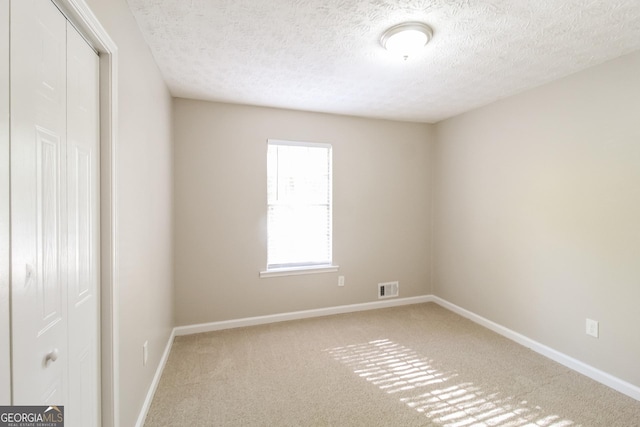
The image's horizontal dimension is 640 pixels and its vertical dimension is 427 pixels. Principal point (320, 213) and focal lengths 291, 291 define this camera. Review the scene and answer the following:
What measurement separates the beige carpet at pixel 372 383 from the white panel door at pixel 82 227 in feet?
2.94

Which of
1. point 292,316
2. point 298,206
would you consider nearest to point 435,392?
point 292,316

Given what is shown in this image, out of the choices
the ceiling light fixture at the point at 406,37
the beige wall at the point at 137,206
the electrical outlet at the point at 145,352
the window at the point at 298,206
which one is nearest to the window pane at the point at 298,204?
the window at the point at 298,206

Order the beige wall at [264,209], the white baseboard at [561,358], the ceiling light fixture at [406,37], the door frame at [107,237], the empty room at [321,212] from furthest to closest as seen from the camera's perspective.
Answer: the beige wall at [264,209] < the white baseboard at [561,358] < the ceiling light fixture at [406,37] < the door frame at [107,237] < the empty room at [321,212]

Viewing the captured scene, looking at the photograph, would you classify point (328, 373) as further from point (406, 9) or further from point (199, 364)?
point (406, 9)

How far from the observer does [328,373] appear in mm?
2432

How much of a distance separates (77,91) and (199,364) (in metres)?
2.28

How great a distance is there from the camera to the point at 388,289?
399 centimetres

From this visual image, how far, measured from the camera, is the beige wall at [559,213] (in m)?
2.19

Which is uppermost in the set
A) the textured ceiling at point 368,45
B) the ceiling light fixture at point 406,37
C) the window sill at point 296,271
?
the textured ceiling at point 368,45

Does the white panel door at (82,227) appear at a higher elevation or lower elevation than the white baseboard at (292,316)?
higher

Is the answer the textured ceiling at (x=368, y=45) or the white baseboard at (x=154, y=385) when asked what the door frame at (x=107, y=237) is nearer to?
the white baseboard at (x=154, y=385)

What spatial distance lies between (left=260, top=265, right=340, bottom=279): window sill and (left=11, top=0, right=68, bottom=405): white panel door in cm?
238

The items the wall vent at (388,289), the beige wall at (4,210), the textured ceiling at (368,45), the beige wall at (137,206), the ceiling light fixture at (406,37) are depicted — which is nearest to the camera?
the beige wall at (4,210)

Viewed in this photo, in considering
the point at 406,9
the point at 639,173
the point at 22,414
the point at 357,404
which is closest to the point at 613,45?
the point at 639,173
